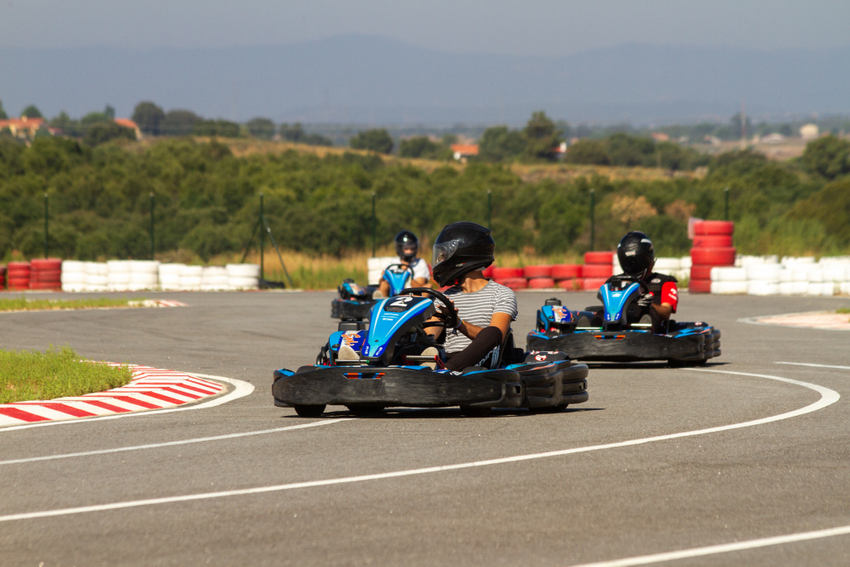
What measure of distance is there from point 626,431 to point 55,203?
4634 centimetres

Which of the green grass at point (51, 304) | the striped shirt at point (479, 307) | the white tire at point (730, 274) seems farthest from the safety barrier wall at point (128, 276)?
the striped shirt at point (479, 307)

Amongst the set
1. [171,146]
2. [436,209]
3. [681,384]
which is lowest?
[681,384]

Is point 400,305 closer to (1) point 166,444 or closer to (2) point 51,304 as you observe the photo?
(1) point 166,444

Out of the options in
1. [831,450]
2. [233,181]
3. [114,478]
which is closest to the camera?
[114,478]

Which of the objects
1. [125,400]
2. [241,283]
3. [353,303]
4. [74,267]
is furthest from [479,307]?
[74,267]

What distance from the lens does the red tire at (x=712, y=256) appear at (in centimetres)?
2783

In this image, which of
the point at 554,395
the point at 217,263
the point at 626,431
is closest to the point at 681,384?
the point at 554,395

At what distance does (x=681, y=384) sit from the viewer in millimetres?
10484

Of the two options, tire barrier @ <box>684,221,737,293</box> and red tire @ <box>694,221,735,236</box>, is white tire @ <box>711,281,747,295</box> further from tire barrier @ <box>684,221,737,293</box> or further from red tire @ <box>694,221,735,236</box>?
red tire @ <box>694,221,735,236</box>

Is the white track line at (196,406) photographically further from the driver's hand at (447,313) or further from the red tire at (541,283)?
the red tire at (541,283)

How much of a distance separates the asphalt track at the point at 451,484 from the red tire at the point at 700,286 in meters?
17.5

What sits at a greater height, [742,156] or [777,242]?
[742,156]

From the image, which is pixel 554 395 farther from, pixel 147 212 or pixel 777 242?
pixel 147 212

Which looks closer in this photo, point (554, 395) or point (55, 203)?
point (554, 395)
